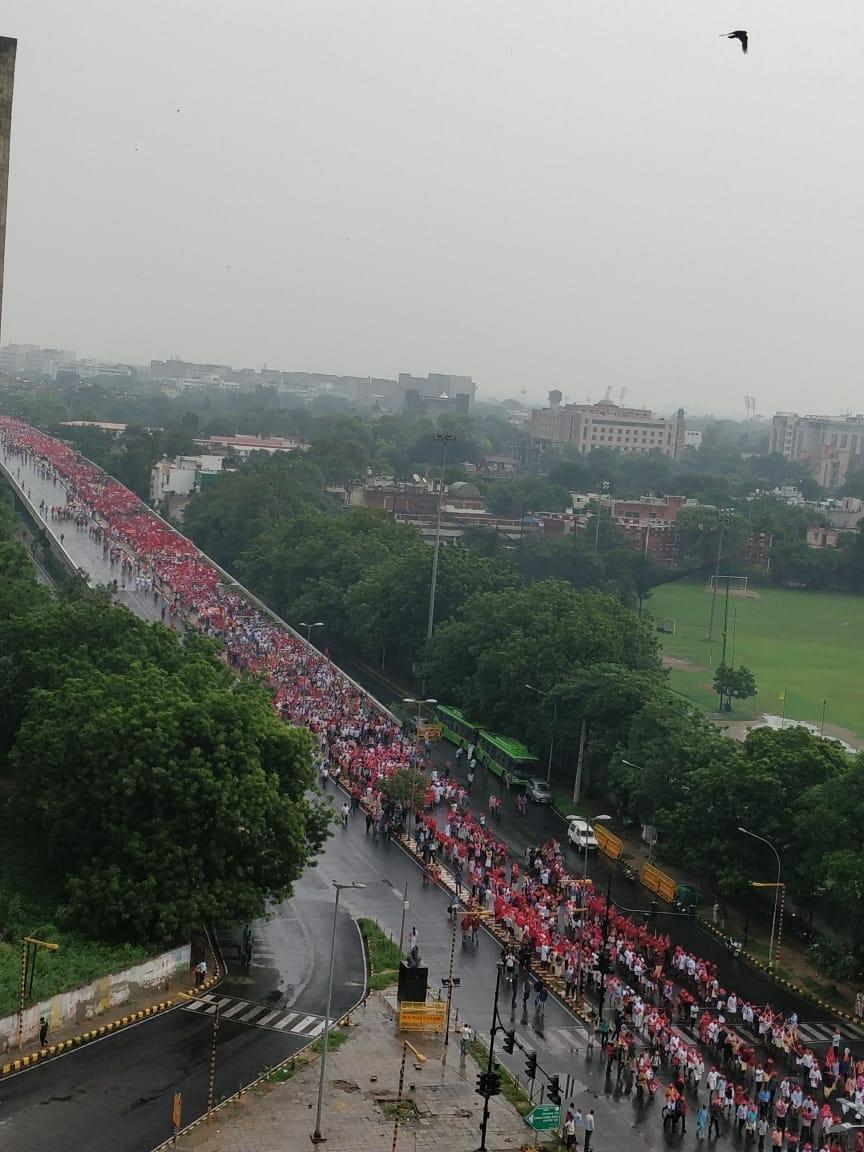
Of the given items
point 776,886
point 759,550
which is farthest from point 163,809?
point 759,550

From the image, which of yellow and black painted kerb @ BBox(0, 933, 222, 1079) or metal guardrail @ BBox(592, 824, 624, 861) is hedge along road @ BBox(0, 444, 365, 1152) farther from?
metal guardrail @ BBox(592, 824, 624, 861)

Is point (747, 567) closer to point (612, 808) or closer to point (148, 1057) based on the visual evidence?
point (612, 808)

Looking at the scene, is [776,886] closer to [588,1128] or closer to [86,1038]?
[588,1128]

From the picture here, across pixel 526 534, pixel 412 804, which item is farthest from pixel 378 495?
pixel 412 804

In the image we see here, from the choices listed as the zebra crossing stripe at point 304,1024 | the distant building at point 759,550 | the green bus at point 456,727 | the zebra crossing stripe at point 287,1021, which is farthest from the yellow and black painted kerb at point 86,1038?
the distant building at point 759,550

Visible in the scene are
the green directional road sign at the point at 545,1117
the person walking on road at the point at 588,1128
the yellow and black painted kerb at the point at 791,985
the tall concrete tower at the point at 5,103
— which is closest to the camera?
the green directional road sign at the point at 545,1117

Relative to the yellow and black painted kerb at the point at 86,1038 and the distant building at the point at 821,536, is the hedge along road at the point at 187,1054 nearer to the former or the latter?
the yellow and black painted kerb at the point at 86,1038
